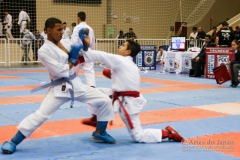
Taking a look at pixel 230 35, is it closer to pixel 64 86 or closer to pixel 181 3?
pixel 181 3

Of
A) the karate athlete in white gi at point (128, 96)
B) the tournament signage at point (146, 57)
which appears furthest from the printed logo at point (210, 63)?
the karate athlete in white gi at point (128, 96)

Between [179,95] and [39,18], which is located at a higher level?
[39,18]

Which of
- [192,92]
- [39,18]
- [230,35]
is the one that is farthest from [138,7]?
[192,92]

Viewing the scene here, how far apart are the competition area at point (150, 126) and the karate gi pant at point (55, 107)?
32 centimetres

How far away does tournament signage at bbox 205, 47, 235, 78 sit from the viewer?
12.5m

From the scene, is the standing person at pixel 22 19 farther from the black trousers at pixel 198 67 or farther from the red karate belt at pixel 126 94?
the red karate belt at pixel 126 94

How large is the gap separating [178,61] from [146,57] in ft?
5.02

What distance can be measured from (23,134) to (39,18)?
55.2ft

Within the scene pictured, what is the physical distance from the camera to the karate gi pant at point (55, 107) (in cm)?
436

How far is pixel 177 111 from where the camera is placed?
7012 millimetres

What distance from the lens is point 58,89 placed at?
4.50 m

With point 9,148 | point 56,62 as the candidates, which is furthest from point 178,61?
point 9,148

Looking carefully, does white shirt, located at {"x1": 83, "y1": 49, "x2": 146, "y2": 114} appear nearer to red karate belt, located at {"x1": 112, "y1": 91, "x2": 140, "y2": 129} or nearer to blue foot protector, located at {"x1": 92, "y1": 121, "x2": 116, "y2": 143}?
red karate belt, located at {"x1": 112, "y1": 91, "x2": 140, "y2": 129}

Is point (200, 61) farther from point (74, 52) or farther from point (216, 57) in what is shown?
point (74, 52)
